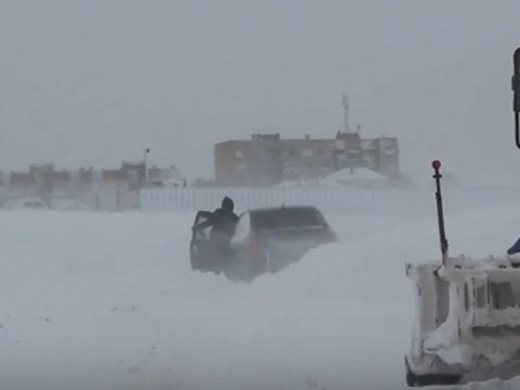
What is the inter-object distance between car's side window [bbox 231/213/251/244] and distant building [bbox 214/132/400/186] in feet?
1.74

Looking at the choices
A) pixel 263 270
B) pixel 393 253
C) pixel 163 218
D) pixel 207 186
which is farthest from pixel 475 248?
pixel 163 218

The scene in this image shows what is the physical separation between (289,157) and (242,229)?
3.96 feet

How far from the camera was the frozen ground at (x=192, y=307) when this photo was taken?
8.97 meters

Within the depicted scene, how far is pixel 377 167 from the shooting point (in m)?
12.8

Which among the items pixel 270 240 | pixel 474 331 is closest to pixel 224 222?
pixel 270 240

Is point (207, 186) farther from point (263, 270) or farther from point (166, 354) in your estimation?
point (166, 354)

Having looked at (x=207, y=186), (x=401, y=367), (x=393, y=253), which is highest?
(x=207, y=186)

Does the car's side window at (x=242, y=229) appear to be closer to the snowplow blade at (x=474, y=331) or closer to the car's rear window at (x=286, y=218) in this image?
the car's rear window at (x=286, y=218)

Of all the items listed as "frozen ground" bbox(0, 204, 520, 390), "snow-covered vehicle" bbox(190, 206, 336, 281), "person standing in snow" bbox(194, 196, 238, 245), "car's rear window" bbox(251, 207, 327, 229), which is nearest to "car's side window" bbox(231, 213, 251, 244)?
"snow-covered vehicle" bbox(190, 206, 336, 281)

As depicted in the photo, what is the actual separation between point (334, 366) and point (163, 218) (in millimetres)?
8138

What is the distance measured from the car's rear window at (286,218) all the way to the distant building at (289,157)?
0.43 m

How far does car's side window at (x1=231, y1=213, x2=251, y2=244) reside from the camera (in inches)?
558

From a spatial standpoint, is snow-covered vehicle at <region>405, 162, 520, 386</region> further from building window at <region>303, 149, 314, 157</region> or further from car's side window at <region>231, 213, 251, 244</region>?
car's side window at <region>231, 213, 251, 244</region>

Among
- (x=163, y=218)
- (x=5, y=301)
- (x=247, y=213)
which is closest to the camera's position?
(x=5, y=301)
